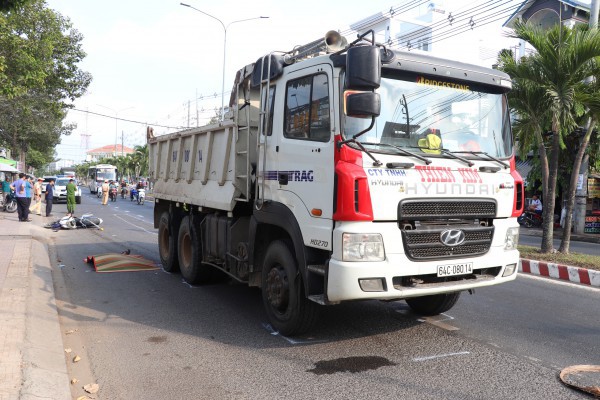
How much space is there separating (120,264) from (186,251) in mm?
1918

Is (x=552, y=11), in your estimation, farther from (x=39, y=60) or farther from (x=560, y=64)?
(x=39, y=60)

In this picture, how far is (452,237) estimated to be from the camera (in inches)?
184

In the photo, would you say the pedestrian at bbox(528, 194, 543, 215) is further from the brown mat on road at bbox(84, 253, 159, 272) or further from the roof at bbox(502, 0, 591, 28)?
the brown mat on road at bbox(84, 253, 159, 272)

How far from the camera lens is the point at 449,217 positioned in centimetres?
470

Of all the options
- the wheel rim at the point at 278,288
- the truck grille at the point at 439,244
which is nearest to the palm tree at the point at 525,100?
the truck grille at the point at 439,244

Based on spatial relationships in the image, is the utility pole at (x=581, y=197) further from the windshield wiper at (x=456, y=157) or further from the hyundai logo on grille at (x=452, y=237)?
the hyundai logo on grille at (x=452, y=237)

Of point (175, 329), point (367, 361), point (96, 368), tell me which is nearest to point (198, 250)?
point (175, 329)

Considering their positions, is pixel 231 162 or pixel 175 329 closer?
pixel 175 329

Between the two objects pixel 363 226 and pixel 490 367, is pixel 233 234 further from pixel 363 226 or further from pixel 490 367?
pixel 490 367

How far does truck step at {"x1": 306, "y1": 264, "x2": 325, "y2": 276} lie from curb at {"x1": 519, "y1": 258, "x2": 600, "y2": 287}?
6.31m

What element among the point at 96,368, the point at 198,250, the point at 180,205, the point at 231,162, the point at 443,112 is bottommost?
the point at 96,368

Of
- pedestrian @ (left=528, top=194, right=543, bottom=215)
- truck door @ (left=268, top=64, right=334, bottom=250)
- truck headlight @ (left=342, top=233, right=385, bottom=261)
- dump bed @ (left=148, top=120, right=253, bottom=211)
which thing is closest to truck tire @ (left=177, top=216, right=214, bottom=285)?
dump bed @ (left=148, top=120, right=253, bottom=211)

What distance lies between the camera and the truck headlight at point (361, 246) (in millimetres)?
4266

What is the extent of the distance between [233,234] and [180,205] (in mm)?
2557
